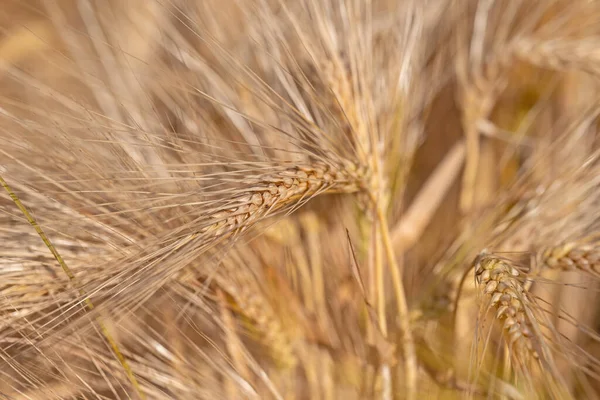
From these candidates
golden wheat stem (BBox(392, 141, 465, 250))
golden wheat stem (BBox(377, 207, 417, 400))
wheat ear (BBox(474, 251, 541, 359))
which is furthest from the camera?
golden wheat stem (BBox(392, 141, 465, 250))

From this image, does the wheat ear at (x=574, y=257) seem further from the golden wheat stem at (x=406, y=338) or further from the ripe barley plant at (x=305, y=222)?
the golden wheat stem at (x=406, y=338)

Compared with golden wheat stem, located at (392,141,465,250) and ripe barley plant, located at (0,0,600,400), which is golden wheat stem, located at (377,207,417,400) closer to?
ripe barley plant, located at (0,0,600,400)

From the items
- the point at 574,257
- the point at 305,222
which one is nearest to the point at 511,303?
the point at 574,257

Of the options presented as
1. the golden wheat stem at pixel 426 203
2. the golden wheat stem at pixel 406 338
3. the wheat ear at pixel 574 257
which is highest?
the golden wheat stem at pixel 426 203

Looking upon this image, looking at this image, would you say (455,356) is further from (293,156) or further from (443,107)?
(443,107)

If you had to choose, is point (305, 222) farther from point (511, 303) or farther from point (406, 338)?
point (511, 303)

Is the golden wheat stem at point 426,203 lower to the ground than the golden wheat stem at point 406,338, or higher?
higher

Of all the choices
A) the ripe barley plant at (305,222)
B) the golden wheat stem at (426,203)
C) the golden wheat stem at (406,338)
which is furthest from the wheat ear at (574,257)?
the golden wheat stem at (426,203)

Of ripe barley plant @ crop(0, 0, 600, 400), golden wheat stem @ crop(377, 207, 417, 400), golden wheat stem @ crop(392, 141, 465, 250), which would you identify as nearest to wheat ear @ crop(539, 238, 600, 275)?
ripe barley plant @ crop(0, 0, 600, 400)
